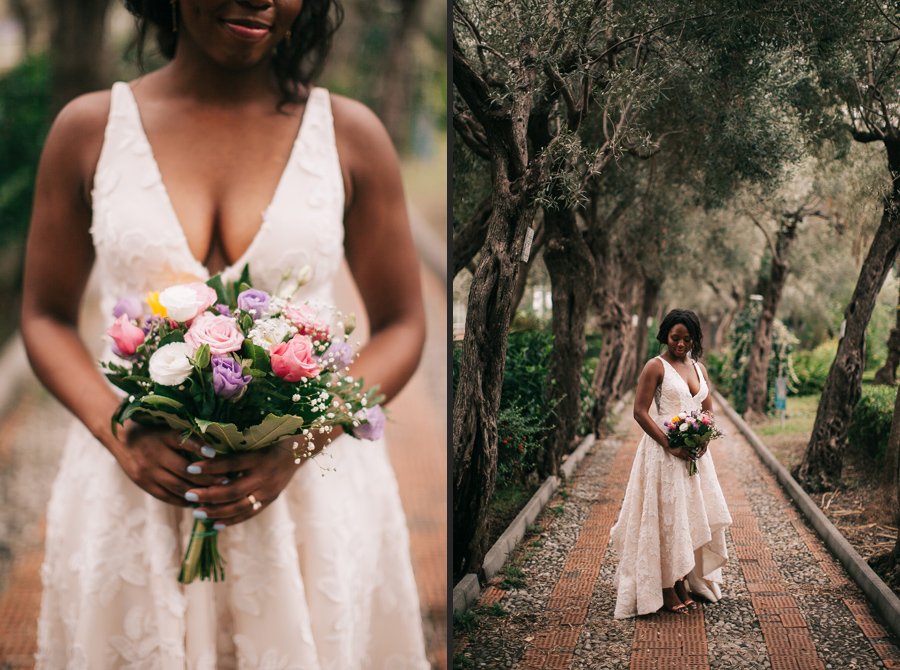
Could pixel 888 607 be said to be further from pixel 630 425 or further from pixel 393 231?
pixel 393 231

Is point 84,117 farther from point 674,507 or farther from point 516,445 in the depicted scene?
point 674,507

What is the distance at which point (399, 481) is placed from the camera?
129 inches

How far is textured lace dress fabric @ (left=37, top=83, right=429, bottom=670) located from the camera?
2838mm

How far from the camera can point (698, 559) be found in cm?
362

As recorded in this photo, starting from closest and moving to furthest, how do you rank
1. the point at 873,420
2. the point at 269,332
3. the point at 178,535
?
the point at 269,332 < the point at 178,535 < the point at 873,420

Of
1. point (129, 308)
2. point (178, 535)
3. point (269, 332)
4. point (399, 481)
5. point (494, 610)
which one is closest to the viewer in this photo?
point (269, 332)

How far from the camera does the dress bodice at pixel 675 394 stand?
3564 millimetres

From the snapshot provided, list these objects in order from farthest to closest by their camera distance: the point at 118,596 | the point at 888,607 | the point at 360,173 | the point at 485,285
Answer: the point at 485,285 → the point at 888,607 → the point at 360,173 → the point at 118,596

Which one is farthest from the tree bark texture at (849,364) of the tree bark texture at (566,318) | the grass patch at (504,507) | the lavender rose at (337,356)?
the lavender rose at (337,356)

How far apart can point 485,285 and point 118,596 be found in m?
2.02

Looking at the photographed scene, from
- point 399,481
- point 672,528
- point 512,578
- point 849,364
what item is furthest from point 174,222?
point 849,364

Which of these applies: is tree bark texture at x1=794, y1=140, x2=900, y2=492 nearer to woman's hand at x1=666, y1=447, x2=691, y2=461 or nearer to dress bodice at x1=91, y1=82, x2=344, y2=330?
woman's hand at x1=666, y1=447, x2=691, y2=461

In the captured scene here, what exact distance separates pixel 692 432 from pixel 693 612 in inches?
30.8

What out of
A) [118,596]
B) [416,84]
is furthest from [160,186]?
[118,596]
